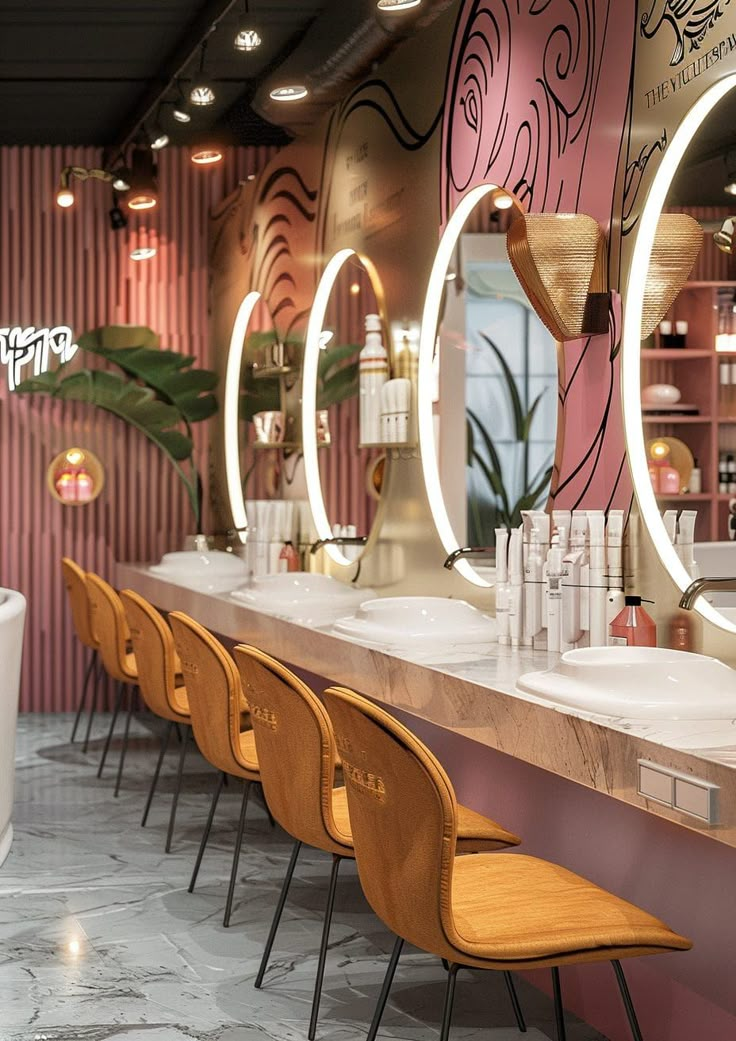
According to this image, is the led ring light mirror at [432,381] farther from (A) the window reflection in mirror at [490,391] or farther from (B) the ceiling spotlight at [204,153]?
(B) the ceiling spotlight at [204,153]

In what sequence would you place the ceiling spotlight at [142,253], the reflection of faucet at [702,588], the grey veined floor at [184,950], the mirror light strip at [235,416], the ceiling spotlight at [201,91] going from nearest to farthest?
the reflection of faucet at [702,588], the grey veined floor at [184,950], the ceiling spotlight at [201,91], the mirror light strip at [235,416], the ceiling spotlight at [142,253]

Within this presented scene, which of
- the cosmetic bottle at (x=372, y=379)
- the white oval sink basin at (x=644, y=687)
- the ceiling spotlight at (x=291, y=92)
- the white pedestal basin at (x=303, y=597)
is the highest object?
the ceiling spotlight at (x=291, y=92)

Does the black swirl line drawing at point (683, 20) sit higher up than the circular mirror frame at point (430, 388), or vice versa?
the black swirl line drawing at point (683, 20)

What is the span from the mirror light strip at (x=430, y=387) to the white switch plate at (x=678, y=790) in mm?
1891

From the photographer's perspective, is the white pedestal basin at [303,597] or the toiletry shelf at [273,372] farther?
the toiletry shelf at [273,372]

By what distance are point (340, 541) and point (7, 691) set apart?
1350 mm

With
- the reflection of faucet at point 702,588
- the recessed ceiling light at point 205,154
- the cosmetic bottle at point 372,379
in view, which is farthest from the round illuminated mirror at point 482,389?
the recessed ceiling light at point 205,154

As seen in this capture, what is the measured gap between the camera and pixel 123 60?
5.77 metres

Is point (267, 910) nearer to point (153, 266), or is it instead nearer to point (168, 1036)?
point (168, 1036)

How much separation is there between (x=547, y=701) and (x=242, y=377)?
4634mm

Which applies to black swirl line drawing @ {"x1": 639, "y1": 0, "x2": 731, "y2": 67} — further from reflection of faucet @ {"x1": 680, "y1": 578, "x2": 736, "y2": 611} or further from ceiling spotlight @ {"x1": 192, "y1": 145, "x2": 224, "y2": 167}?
ceiling spotlight @ {"x1": 192, "y1": 145, "x2": 224, "y2": 167}

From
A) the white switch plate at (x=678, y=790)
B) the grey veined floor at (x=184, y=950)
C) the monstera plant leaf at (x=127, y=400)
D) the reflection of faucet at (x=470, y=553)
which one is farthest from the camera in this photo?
the monstera plant leaf at (x=127, y=400)

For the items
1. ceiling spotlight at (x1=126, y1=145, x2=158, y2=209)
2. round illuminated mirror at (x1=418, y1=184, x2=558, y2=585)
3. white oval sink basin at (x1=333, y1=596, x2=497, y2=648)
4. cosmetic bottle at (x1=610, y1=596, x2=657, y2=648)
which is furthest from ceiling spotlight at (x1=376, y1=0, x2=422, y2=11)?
ceiling spotlight at (x1=126, y1=145, x2=158, y2=209)

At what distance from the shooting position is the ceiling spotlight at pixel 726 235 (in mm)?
2533
